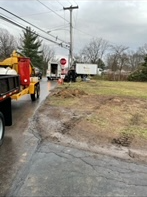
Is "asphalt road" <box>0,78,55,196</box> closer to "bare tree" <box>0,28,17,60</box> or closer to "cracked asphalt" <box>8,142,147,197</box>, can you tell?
"cracked asphalt" <box>8,142,147,197</box>

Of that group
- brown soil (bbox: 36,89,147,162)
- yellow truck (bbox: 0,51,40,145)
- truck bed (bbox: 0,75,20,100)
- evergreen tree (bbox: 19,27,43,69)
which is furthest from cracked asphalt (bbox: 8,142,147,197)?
evergreen tree (bbox: 19,27,43,69)

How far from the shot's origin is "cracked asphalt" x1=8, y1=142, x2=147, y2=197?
3.88m

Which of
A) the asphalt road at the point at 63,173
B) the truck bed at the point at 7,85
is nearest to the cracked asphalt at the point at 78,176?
the asphalt road at the point at 63,173

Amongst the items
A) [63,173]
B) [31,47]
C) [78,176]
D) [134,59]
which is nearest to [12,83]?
[63,173]

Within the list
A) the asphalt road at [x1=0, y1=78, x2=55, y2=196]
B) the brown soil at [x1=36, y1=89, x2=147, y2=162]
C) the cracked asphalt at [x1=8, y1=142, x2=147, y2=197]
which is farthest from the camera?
the brown soil at [x1=36, y1=89, x2=147, y2=162]

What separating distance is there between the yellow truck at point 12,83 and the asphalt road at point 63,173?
1.14m

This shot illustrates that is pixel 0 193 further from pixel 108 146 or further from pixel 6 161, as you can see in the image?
pixel 108 146

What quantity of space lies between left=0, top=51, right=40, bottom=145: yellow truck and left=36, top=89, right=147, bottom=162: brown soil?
3.59 ft

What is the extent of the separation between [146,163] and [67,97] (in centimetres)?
951

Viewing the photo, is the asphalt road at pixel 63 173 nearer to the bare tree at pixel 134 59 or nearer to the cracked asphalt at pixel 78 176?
the cracked asphalt at pixel 78 176

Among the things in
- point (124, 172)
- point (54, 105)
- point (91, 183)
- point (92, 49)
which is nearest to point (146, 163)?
point (124, 172)

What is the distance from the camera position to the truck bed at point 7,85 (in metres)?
6.54

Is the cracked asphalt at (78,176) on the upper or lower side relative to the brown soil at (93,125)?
upper

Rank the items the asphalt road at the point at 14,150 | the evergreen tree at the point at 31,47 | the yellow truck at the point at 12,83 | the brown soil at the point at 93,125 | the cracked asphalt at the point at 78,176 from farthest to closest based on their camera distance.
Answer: the evergreen tree at the point at 31,47
the yellow truck at the point at 12,83
the brown soil at the point at 93,125
the asphalt road at the point at 14,150
the cracked asphalt at the point at 78,176
